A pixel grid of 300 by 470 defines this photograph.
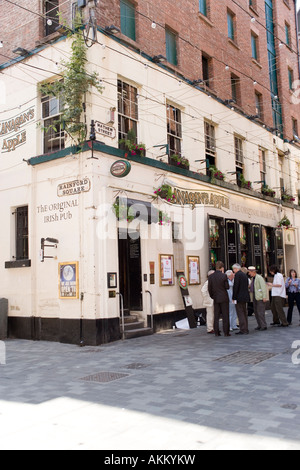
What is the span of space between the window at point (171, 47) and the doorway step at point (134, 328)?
9.13m

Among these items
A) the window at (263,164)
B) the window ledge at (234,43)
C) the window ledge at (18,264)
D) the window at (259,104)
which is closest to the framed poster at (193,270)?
the window ledge at (18,264)

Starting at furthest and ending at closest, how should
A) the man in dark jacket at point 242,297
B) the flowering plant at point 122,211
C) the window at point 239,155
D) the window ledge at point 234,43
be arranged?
the window at point 239,155
the window ledge at point 234,43
the man in dark jacket at point 242,297
the flowering plant at point 122,211

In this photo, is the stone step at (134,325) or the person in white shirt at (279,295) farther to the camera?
the person in white shirt at (279,295)

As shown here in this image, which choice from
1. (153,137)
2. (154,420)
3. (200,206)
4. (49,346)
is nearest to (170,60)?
(153,137)

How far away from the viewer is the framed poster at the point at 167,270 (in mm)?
13578

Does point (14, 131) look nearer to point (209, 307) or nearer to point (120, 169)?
point (120, 169)

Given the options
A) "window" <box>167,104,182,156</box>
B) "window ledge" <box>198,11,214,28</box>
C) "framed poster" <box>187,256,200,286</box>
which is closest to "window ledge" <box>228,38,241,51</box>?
"window ledge" <box>198,11,214,28</box>

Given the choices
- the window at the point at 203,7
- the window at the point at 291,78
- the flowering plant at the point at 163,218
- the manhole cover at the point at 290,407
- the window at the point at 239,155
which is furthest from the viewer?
the window at the point at 291,78

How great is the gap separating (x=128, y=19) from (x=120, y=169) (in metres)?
5.49

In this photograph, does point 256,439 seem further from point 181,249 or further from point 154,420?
point 181,249

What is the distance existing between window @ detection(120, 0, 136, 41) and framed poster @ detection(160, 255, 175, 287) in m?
7.07

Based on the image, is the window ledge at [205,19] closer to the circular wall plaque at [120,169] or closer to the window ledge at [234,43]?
the window ledge at [234,43]

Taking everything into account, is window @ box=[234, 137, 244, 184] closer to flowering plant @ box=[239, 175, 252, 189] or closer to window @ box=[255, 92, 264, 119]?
flowering plant @ box=[239, 175, 252, 189]

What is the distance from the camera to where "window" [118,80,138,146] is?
12984 millimetres
